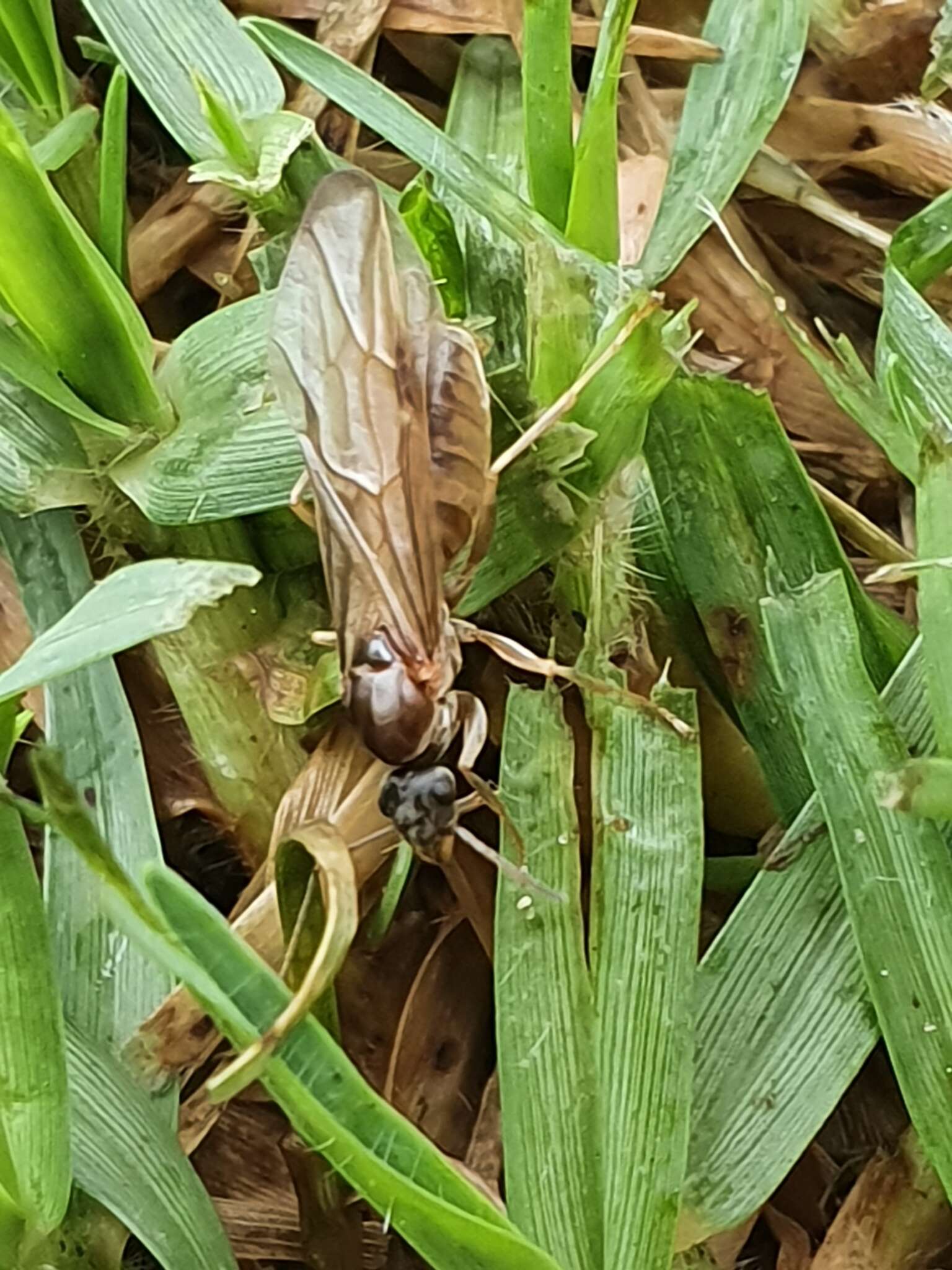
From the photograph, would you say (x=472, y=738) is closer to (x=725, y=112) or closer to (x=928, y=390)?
(x=928, y=390)

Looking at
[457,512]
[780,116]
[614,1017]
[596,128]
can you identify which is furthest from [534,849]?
[780,116]

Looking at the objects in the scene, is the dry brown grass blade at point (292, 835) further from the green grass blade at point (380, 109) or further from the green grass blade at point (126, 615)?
the green grass blade at point (380, 109)

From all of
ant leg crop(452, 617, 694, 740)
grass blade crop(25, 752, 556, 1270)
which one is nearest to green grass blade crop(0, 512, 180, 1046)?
grass blade crop(25, 752, 556, 1270)

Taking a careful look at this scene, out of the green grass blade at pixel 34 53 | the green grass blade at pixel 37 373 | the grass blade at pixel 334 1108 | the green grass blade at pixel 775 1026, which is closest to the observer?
the grass blade at pixel 334 1108

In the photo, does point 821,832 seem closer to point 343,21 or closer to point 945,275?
point 945,275

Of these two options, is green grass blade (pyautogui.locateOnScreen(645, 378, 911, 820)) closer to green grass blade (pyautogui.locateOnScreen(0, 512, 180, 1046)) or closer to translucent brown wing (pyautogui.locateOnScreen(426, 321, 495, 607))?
→ translucent brown wing (pyautogui.locateOnScreen(426, 321, 495, 607))

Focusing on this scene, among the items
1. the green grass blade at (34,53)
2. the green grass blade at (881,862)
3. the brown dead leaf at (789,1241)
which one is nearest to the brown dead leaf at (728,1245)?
the brown dead leaf at (789,1241)
